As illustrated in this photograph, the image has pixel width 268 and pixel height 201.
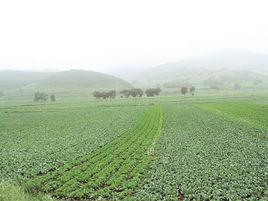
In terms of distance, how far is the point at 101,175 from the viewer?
92.1ft

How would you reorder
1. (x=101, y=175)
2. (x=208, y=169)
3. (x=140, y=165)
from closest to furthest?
(x=101, y=175)
(x=208, y=169)
(x=140, y=165)

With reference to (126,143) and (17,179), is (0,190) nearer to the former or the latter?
(17,179)

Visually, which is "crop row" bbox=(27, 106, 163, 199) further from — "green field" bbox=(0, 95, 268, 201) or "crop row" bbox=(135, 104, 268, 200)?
"crop row" bbox=(135, 104, 268, 200)

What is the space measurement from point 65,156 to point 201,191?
17.5 metres

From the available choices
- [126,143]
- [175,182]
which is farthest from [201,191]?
[126,143]

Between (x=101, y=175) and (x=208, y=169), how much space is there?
28.8 feet

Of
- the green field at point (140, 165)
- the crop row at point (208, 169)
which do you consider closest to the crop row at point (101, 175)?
the green field at point (140, 165)

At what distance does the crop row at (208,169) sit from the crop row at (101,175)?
127cm

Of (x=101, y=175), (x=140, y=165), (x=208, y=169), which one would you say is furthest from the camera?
(x=140, y=165)

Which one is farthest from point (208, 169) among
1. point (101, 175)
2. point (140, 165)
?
point (101, 175)

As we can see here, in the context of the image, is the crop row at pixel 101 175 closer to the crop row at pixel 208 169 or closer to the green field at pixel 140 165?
the green field at pixel 140 165

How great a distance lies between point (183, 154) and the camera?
3462 centimetres

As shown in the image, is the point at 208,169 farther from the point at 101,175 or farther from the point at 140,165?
the point at 101,175

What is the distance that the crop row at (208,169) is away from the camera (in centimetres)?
2245
